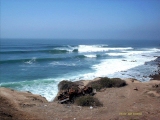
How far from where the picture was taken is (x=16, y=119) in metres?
8.81

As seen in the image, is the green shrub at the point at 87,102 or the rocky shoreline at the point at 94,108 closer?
the rocky shoreline at the point at 94,108

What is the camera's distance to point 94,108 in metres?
11.2

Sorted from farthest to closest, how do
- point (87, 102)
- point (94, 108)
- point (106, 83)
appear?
point (106, 83) → point (87, 102) → point (94, 108)

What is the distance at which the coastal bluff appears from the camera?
31.6 feet

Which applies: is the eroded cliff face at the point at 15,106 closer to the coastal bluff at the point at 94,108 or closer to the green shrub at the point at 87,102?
the coastal bluff at the point at 94,108

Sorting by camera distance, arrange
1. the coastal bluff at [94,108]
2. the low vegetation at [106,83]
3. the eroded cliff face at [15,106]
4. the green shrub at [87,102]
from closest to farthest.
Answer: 1. the eroded cliff face at [15,106]
2. the coastal bluff at [94,108]
3. the green shrub at [87,102]
4. the low vegetation at [106,83]

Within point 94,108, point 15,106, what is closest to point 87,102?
point 94,108

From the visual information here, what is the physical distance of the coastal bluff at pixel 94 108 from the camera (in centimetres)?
963

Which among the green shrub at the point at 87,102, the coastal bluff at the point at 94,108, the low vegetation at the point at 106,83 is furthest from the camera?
the low vegetation at the point at 106,83

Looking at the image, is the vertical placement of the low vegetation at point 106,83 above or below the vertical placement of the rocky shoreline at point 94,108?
above

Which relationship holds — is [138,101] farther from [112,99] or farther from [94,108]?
[94,108]

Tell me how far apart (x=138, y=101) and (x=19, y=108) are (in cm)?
697

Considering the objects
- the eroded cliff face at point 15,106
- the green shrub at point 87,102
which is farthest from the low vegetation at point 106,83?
the eroded cliff face at point 15,106

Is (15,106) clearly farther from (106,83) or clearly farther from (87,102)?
(106,83)
